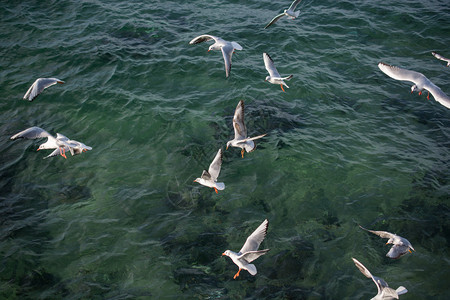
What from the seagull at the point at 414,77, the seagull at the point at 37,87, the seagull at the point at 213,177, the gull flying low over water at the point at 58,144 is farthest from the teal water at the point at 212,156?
the seagull at the point at 414,77

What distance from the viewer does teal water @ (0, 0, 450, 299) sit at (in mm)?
8031

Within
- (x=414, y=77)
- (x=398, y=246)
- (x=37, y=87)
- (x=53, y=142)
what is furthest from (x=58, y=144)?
(x=414, y=77)

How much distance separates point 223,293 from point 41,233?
5.06 m

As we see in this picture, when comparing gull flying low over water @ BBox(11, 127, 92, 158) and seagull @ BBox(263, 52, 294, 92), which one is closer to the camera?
gull flying low over water @ BBox(11, 127, 92, 158)

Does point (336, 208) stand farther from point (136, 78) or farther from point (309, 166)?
point (136, 78)

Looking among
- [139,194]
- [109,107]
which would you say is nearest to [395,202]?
[139,194]

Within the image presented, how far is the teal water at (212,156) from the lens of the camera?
803 cm

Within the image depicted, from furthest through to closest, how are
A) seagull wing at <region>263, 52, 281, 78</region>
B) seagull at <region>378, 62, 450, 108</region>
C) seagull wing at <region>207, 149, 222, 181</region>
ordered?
1. seagull wing at <region>263, 52, 281, 78</region>
2. seagull at <region>378, 62, 450, 108</region>
3. seagull wing at <region>207, 149, 222, 181</region>

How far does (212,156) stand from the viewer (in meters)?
10.9

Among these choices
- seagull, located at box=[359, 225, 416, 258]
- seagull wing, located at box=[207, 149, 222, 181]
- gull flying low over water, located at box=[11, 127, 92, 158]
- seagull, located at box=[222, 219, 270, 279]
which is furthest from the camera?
gull flying low over water, located at box=[11, 127, 92, 158]

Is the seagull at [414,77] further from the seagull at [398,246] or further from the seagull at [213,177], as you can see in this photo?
the seagull at [213,177]

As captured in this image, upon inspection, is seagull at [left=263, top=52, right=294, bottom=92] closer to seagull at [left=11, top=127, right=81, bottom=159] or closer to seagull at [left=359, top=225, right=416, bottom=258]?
seagull at [left=359, top=225, right=416, bottom=258]

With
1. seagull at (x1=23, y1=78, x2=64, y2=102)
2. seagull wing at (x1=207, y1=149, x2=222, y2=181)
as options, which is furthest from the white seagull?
seagull at (x1=23, y1=78, x2=64, y2=102)

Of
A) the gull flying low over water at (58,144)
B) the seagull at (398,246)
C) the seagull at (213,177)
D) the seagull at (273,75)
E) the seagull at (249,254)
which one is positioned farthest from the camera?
the seagull at (273,75)
